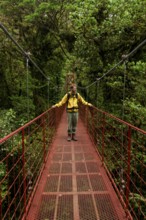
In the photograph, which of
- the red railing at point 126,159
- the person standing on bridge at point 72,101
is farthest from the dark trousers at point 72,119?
the red railing at point 126,159

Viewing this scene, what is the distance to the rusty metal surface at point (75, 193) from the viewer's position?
6.51ft

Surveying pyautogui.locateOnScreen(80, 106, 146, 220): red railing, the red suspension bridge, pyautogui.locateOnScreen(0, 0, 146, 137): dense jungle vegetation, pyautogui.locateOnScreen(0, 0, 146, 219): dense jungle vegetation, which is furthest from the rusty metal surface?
pyautogui.locateOnScreen(0, 0, 146, 137): dense jungle vegetation

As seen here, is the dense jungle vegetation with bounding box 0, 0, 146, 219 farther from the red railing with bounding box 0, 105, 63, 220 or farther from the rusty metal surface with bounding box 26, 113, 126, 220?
the rusty metal surface with bounding box 26, 113, 126, 220

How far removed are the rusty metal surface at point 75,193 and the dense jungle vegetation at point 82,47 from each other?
45.9 inches

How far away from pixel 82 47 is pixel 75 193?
6031 millimetres

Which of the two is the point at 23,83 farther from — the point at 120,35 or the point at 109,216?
the point at 109,216

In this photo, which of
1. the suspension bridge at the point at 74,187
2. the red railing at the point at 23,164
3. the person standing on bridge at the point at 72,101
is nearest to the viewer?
the red railing at the point at 23,164

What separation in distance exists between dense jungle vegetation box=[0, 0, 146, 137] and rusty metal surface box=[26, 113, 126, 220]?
3.82 ft

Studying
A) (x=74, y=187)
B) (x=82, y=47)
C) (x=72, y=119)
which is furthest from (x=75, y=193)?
(x=82, y=47)

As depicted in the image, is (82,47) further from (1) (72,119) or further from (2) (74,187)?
(2) (74,187)

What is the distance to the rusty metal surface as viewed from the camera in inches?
78.1

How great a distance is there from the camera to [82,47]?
24.7 feet

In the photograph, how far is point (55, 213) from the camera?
6.54 ft

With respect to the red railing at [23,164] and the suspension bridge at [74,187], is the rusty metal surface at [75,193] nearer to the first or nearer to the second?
the suspension bridge at [74,187]
